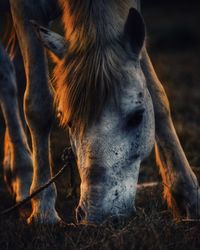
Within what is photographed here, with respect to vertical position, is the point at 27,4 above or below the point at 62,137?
above

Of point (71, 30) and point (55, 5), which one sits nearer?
point (71, 30)

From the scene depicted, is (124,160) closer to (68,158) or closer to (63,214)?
(68,158)

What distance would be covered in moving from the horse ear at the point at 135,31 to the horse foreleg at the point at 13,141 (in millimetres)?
1524

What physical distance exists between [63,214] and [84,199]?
1093 mm

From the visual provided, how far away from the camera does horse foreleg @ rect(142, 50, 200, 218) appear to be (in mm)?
4008

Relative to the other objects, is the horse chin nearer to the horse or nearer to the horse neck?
the horse

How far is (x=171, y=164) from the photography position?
13.4ft

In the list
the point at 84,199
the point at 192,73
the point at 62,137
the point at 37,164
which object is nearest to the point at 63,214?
the point at 37,164

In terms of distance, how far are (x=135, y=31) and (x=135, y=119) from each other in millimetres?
487

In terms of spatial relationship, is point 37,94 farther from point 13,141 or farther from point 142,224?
point 142,224

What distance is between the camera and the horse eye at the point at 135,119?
341 cm

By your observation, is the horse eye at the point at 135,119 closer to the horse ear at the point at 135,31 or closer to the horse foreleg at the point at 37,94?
the horse ear at the point at 135,31

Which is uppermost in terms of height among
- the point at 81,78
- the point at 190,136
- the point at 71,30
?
the point at 71,30

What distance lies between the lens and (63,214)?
14.1 feet
